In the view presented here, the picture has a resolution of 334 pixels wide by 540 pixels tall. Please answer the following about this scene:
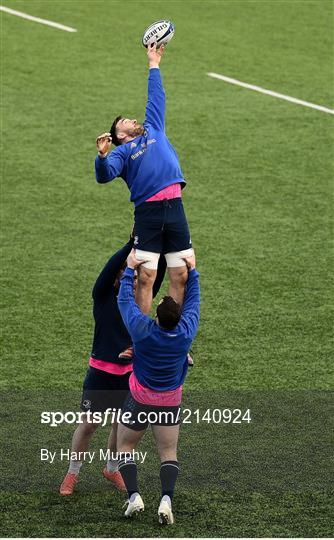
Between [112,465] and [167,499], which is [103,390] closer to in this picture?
[112,465]

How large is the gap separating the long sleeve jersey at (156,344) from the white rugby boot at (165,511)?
743 millimetres

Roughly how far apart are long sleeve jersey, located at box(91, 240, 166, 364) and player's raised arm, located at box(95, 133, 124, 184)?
2.14 ft

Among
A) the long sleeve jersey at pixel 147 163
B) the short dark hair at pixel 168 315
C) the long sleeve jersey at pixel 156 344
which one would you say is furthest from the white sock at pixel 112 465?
the long sleeve jersey at pixel 147 163

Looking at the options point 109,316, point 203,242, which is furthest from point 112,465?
point 203,242

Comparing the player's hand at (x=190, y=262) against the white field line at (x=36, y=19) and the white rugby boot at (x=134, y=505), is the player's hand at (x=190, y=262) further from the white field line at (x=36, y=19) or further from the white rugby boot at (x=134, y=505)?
the white field line at (x=36, y=19)

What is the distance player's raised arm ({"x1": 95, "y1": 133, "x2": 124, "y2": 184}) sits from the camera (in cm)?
884

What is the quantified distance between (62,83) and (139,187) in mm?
9861

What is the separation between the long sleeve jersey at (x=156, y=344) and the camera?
8070mm

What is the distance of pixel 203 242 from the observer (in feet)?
46.6

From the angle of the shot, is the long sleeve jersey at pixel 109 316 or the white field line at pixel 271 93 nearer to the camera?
the long sleeve jersey at pixel 109 316

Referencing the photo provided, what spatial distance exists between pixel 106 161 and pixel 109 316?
118 centimetres

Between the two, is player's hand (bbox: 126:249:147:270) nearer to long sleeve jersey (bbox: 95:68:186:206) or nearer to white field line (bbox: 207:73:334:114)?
long sleeve jersey (bbox: 95:68:186:206)

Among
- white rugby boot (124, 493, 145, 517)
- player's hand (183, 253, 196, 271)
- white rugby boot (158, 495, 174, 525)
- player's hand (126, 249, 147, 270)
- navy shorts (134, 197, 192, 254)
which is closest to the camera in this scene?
white rugby boot (158, 495, 174, 525)

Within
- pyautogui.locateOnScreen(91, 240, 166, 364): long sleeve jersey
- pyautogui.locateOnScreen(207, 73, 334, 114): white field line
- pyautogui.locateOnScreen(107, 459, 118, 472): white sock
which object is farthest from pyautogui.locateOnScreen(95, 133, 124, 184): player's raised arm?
pyautogui.locateOnScreen(207, 73, 334, 114): white field line
